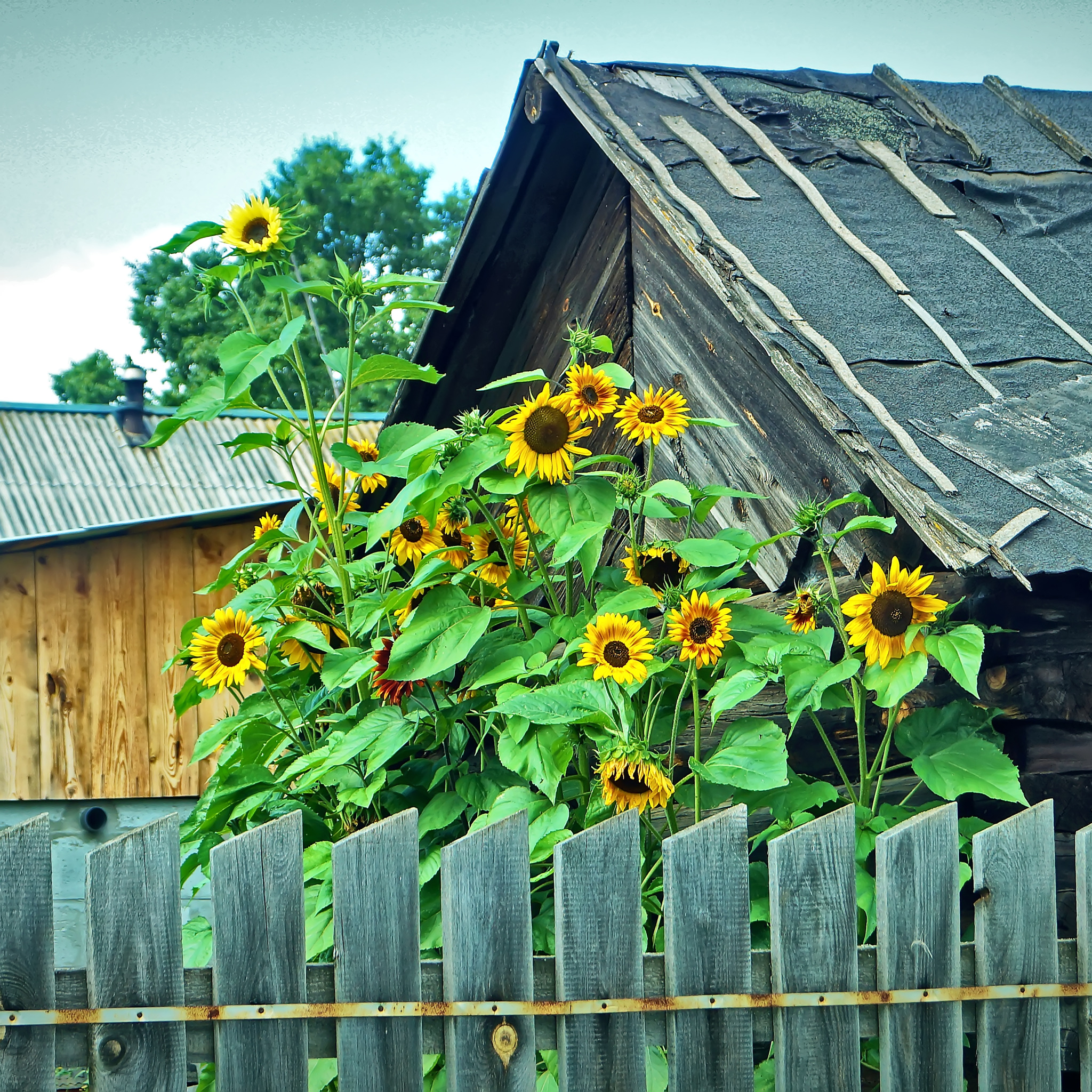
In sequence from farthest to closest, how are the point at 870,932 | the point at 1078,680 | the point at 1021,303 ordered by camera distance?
the point at 1021,303 < the point at 1078,680 < the point at 870,932

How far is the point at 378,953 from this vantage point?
1.88 metres

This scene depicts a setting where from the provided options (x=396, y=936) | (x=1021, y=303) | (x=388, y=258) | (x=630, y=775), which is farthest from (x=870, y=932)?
(x=388, y=258)

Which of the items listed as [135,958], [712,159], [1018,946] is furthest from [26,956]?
[712,159]

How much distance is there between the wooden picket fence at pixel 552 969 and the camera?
182 cm

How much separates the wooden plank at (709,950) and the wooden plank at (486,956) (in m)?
0.24

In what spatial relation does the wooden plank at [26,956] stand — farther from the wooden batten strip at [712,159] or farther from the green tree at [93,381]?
the green tree at [93,381]

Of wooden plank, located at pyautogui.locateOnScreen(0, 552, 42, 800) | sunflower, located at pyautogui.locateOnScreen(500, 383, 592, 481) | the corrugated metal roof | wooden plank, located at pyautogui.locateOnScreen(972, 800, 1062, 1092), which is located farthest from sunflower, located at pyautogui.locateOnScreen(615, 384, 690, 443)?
the corrugated metal roof

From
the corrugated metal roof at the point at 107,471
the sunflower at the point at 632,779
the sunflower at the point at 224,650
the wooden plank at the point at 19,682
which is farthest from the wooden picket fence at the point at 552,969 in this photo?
the corrugated metal roof at the point at 107,471

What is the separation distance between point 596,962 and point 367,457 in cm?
181

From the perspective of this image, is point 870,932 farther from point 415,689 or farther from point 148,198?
point 148,198

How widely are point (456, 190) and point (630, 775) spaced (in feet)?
105

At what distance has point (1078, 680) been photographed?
263 centimetres

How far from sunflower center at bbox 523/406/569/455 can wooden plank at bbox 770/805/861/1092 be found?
3.21 ft

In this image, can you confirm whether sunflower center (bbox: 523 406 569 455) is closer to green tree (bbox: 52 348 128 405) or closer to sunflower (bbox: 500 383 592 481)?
sunflower (bbox: 500 383 592 481)
